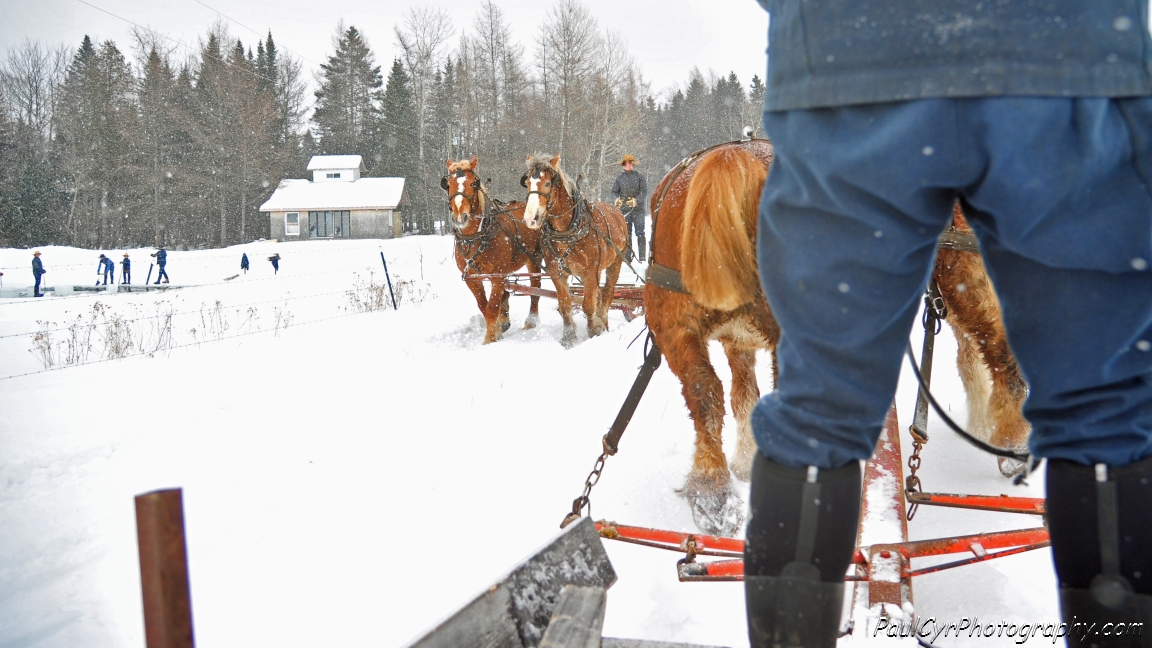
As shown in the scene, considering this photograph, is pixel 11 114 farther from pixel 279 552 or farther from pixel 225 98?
pixel 225 98

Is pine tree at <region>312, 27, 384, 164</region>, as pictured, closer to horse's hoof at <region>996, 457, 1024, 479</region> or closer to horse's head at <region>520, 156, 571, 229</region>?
horse's head at <region>520, 156, 571, 229</region>

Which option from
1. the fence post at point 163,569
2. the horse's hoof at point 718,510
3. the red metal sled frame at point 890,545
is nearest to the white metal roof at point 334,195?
the horse's hoof at point 718,510

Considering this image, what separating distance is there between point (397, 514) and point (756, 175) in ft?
6.86

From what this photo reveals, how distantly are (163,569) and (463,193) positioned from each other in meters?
7.84

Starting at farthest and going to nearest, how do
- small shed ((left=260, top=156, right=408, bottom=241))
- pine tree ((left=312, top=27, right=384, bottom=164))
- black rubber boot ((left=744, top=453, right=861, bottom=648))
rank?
1. pine tree ((left=312, top=27, right=384, bottom=164))
2. small shed ((left=260, top=156, right=408, bottom=241))
3. black rubber boot ((left=744, top=453, right=861, bottom=648))

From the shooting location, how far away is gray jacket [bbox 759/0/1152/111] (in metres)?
0.81

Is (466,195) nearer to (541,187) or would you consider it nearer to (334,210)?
(541,187)

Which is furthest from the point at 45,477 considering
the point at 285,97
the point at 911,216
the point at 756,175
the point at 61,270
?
the point at 285,97

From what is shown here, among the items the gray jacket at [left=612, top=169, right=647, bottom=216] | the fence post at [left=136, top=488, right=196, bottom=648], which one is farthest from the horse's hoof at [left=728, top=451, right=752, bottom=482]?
the gray jacket at [left=612, top=169, right=647, bottom=216]

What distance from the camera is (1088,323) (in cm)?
88

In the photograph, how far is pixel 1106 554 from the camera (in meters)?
0.87

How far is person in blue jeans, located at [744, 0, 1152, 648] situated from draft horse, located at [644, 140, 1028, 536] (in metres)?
1.32

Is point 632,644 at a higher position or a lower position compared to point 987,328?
lower

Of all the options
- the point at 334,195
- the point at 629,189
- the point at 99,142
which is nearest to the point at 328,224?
the point at 334,195
